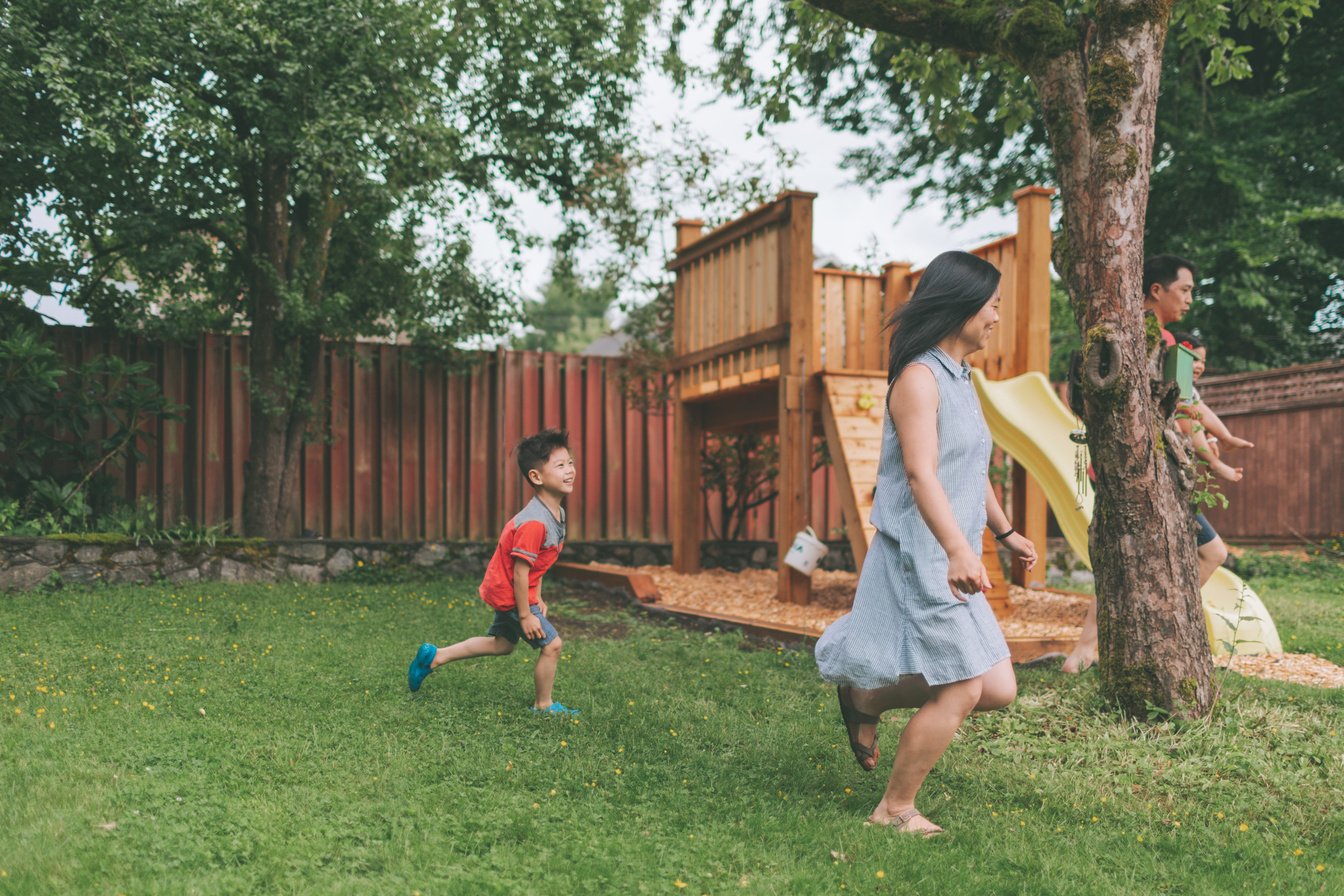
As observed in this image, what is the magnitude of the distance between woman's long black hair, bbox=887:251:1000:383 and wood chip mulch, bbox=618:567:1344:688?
10.7 ft

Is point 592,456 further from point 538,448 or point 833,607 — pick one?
point 538,448

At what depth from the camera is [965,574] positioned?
2.93m

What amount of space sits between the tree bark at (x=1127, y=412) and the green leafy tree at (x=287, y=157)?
5284 millimetres

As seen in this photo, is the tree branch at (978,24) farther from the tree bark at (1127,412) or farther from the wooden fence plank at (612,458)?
the wooden fence plank at (612,458)

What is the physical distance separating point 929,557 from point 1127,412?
5.47 feet

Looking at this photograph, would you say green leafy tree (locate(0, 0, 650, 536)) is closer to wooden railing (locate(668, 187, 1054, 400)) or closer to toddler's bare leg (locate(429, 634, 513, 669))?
wooden railing (locate(668, 187, 1054, 400))

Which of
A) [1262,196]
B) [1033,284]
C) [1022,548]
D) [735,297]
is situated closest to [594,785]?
[1022,548]

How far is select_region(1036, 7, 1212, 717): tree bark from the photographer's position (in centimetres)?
428

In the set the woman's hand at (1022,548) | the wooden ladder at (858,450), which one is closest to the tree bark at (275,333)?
the wooden ladder at (858,450)

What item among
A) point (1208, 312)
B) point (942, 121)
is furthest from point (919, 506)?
point (1208, 312)

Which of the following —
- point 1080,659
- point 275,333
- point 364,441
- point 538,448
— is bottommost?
point 1080,659

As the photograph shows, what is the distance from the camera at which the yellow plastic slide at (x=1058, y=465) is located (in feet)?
20.5

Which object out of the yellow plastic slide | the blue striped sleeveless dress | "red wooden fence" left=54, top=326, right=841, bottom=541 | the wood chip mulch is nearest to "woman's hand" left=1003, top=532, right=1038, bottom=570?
the blue striped sleeveless dress

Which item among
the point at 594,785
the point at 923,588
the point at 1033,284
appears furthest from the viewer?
the point at 1033,284
